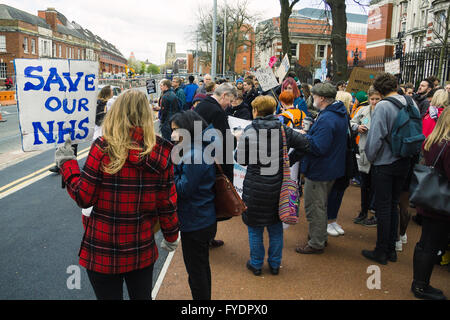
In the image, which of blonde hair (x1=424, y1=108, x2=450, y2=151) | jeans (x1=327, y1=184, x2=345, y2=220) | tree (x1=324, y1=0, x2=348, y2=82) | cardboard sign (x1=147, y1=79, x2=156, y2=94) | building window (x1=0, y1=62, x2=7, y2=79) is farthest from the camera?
building window (x1=0, y1=62, x2=7, y2=79)

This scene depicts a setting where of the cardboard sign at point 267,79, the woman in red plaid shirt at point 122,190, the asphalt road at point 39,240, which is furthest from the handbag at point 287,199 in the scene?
the cardboard sign at point 267,79

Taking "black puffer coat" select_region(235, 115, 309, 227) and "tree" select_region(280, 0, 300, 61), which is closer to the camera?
"black puffer coat" select_region(235, 115, 309, 227)

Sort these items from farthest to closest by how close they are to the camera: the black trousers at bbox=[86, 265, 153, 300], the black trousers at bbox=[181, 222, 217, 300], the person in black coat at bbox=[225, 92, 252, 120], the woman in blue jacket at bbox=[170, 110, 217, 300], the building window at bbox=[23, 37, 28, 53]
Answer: the building window at bbox=[23, 37, 28, 53]
the person in black coat at bbox=[225, 92, 252, 120]
the black trousers at bbox=[181, 222, 217, 300]
the woman in blue jacket at bbox=[170, 110, 217, 300]
the black trousers at bbox=[86, 265, 153, 300]

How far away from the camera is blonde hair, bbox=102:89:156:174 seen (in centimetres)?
217

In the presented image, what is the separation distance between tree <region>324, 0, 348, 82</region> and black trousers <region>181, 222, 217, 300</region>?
10417 mm

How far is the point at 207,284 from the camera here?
122 inches

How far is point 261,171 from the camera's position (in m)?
3.79

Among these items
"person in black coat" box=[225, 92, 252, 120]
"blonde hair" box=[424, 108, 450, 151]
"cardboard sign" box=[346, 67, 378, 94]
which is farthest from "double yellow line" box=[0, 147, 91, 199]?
"cardboard sign" box=[346, 67, 378, 94]

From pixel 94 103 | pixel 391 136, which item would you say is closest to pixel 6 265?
pixel 94 103

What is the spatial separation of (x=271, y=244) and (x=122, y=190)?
226 centimetres

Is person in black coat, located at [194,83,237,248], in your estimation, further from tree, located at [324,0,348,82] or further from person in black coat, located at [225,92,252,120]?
tree, located at [324,0,348,82]

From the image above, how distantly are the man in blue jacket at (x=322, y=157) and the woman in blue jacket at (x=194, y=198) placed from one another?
1766mm
